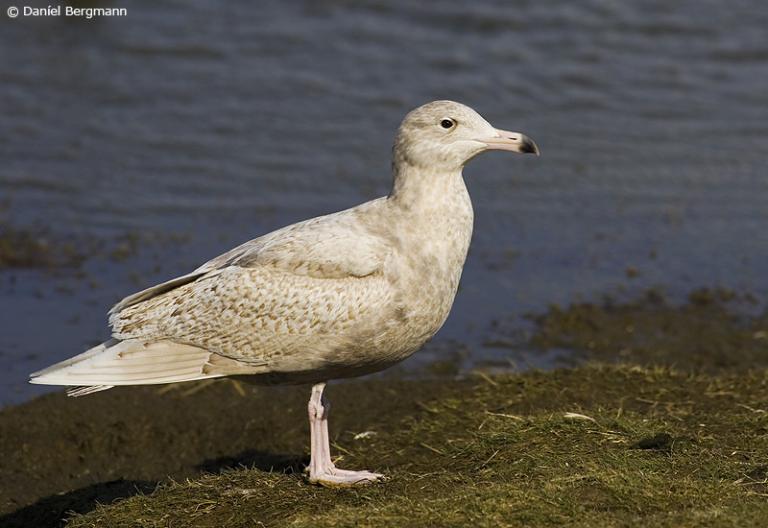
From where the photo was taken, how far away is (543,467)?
6043 millimetres

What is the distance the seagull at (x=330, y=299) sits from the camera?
639 centimetres

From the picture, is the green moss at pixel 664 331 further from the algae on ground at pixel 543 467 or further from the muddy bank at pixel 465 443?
the algae on ground at pixel 543 467

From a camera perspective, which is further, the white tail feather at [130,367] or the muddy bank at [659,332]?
the muddy bank at [659,332]

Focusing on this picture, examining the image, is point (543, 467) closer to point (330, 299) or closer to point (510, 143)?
point (330, 299)

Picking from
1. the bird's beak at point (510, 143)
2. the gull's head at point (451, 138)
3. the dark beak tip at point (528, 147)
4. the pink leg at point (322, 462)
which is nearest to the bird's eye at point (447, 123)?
the gull's head at point (451, 138)

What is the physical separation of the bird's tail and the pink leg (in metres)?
0.55

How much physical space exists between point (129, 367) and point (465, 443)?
187 cm

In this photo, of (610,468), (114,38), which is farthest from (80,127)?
(610,468)

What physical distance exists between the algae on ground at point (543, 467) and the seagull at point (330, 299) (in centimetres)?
48

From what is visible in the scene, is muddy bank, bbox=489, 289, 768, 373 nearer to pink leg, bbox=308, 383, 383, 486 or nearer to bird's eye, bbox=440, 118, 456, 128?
pink leg, bbox=308, 383, 383, 486

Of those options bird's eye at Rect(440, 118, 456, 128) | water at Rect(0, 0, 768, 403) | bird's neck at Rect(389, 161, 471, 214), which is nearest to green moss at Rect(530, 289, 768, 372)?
water at Rect(0, 0, 768, 403)

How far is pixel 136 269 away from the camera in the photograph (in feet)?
35.6

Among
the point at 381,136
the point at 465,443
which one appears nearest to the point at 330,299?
the point at 465,443

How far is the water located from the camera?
11.0 metres
